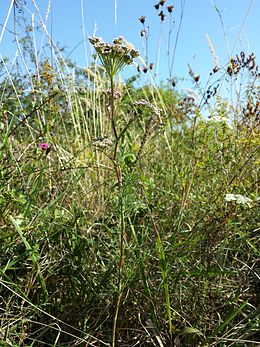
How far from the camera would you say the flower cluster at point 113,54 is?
3.95ft

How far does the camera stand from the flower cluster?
1.20m

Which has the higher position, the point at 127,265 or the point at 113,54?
the point at 113,54

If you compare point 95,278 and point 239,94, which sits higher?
point 239,94

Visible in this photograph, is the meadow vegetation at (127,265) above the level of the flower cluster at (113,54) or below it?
below

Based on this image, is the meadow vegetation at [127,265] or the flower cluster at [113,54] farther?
the meadow vegetation at [127,265]

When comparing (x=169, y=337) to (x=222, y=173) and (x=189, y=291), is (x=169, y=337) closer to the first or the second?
(x=189, y=291)

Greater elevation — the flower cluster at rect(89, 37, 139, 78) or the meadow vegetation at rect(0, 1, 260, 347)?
the flower cluster at rect(89, 37, 139, 78)

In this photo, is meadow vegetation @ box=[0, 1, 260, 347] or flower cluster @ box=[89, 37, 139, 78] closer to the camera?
flower cluster @ box=[89, 37, 139, 78]

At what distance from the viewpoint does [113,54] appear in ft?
3.96

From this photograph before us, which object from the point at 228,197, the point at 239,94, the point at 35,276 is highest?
the point at 239,94

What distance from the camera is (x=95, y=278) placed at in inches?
61.5

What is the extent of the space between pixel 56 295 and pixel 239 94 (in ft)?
4.52

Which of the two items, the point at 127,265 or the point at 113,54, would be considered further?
the point at 127,265

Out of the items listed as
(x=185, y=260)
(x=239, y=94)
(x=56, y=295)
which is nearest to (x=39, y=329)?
(x=56, y=295)
